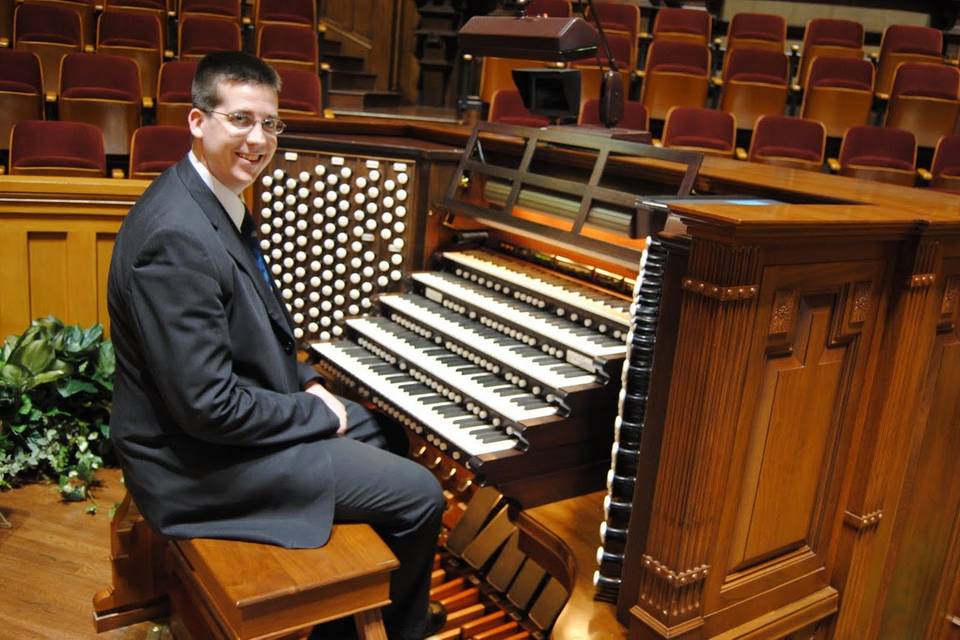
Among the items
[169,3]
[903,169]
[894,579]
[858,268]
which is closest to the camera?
[858,268]

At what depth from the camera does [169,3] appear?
5.60 metres

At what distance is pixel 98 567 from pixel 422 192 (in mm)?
1218

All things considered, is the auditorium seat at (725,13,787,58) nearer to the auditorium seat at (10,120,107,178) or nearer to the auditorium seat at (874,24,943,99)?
the auditorium seat at (874,24,943,99)

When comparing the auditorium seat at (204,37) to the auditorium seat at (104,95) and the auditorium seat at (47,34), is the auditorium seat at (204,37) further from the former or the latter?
the auditorium seat at (104,95)

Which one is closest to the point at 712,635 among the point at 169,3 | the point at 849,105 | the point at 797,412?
the point at 797,412

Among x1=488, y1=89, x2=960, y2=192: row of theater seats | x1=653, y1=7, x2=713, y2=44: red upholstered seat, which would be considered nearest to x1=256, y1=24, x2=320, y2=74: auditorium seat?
x1=488, y1=89, x2=960, y2=192: row of theater seats

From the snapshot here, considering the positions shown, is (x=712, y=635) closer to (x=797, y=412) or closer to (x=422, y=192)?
(x=797, y=412)

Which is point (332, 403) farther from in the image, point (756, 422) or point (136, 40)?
point (136, 40)

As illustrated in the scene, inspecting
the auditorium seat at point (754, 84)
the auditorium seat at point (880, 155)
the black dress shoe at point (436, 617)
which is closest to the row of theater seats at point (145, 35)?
the auditorium seat at point (754, 84)

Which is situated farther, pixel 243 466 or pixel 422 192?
pixel 422 192

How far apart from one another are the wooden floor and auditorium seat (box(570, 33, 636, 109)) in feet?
11.9

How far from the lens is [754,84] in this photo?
4965 mm

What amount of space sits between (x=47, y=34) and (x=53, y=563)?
3.82 m

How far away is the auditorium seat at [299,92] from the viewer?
436 centimetres
